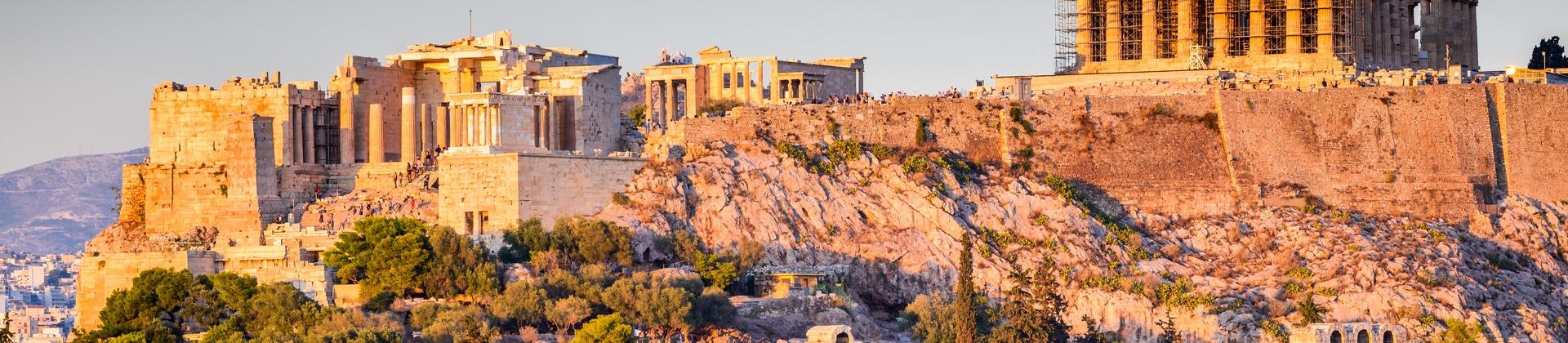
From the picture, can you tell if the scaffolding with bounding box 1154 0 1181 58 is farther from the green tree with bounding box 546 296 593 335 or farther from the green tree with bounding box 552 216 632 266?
the green tree with bounding box 546 296 593 335

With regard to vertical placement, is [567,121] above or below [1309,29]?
below

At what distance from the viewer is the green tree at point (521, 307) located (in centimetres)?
5766

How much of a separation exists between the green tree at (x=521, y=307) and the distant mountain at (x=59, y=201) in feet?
328

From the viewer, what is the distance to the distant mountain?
159500mm

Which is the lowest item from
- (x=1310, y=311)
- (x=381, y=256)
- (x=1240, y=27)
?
(x=1310, y=311)

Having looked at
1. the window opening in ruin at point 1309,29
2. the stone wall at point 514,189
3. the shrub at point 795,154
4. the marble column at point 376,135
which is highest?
the window opening in ruin at point 1309,29

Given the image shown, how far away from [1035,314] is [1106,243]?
7.74 meters

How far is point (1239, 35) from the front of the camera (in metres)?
79.9

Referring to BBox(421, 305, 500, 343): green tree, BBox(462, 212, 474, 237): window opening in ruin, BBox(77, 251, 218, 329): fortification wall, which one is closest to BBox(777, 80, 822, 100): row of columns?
BBox(462, 212, 474, 237): window opening in ruin

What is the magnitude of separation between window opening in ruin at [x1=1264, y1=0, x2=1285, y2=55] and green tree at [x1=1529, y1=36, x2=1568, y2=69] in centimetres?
1117

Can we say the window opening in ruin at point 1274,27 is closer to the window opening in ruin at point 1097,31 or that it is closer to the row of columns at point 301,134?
the window opening in ruin at point 1097,31

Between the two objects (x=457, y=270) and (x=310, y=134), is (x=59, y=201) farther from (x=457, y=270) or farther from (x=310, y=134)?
(x=457, y=270)

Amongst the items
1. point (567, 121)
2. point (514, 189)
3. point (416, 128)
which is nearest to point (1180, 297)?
point (514, 189)

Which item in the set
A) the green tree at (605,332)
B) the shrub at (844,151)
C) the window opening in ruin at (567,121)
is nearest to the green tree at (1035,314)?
the shrub at (844,151)
